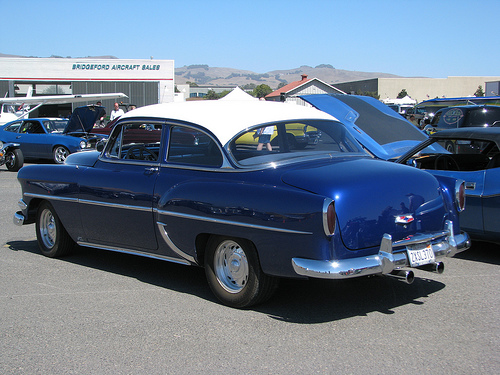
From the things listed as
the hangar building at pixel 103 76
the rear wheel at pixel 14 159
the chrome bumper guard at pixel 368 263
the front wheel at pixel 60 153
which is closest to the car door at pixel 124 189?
the chrome bumper guard at pixel 368 263

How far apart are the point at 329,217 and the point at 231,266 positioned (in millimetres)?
1073

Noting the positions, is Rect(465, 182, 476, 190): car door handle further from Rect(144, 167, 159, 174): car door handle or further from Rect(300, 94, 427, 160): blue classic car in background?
Rect(144, 167, 159, 174): car door handle

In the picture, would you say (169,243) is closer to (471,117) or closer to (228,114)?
(228,114)

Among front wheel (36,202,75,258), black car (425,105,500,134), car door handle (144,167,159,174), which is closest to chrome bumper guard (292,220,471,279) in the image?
car door handle (144,167,159,174)

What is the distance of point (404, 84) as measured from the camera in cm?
10256

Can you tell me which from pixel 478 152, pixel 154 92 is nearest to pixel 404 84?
pixel 154 92

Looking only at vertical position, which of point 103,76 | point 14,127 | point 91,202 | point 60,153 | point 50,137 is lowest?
point 91,202

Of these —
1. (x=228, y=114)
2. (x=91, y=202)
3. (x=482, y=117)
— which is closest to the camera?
(x=228, y=114)

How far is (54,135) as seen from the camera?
17422mm

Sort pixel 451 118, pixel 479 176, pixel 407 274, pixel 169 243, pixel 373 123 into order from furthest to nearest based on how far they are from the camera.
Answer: pixel 451 118 → pixel 373 123 → pixel 479 176 → pixel 169 243 → pixel 407 274

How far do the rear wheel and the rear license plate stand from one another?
589 inches

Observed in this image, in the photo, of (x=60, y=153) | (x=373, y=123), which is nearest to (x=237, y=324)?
(x=373, y=123)

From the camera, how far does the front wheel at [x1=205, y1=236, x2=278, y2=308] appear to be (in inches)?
173

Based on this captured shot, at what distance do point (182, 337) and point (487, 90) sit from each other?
37697 mm
